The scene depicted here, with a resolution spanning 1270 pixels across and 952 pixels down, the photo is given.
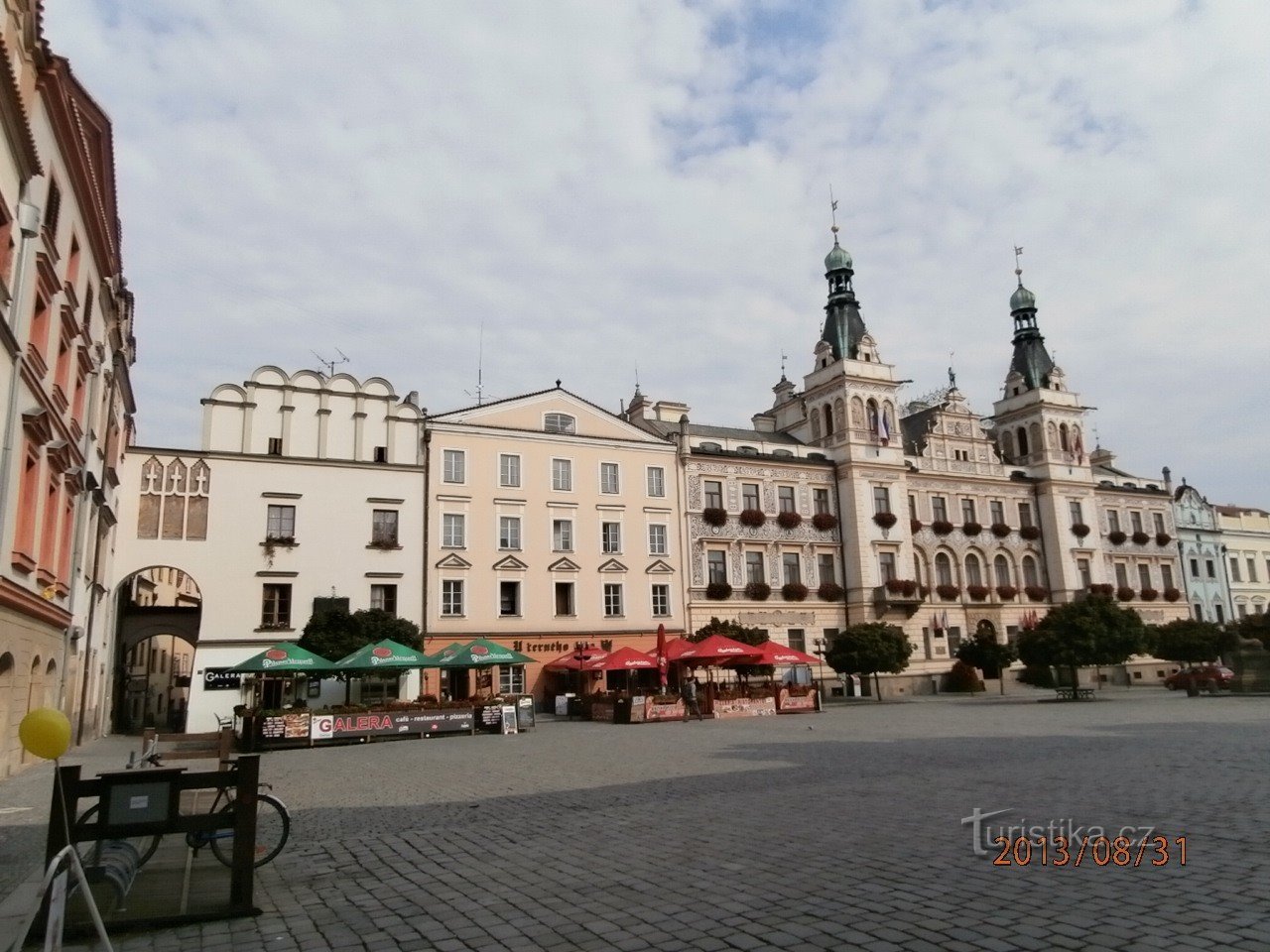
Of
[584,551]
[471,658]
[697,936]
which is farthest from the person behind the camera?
[584,551]

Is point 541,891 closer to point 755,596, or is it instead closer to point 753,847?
point 753,847

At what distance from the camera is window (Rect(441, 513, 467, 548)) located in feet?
127

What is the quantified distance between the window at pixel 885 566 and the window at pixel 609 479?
594 inches

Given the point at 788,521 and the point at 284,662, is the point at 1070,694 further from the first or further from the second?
the point at 284,662

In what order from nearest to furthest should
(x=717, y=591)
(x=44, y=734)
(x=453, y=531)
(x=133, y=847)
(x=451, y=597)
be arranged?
(x=44, y=734), (x=133, y=847), (x=451, y=597), (x=453, y=531), (x=717, y=591)

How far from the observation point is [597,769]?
658 inches

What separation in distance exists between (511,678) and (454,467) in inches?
373

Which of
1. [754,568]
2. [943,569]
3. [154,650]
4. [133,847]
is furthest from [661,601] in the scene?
[133,847]

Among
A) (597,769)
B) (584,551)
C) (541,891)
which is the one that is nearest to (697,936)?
(541,891)

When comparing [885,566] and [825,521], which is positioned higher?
[825,521]

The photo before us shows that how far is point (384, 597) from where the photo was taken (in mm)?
37156

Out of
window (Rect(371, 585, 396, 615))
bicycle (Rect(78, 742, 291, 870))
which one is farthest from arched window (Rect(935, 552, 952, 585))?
bicycle (Rect(78, 742, 291, 870))

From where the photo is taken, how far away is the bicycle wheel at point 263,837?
8.36 m

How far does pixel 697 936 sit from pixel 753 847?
2.94 metres
